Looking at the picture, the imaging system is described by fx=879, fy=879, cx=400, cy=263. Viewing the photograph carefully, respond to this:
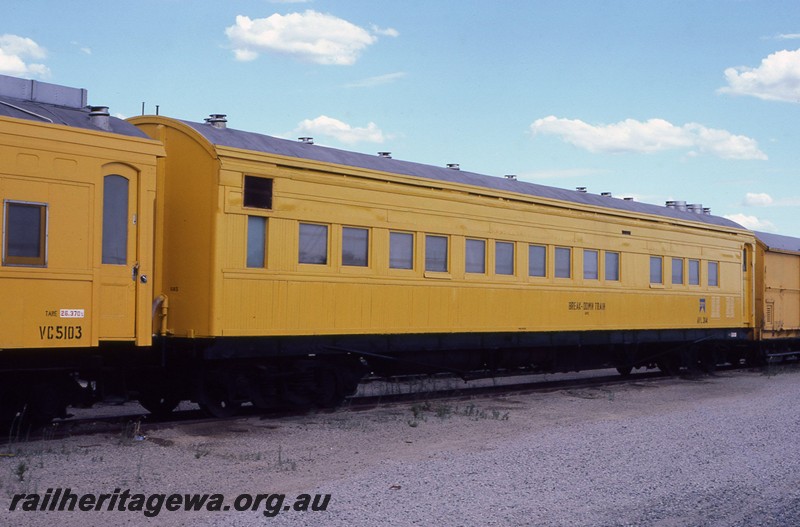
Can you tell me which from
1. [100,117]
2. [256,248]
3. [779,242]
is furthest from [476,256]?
[779,242]

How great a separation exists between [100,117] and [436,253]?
5.48 m

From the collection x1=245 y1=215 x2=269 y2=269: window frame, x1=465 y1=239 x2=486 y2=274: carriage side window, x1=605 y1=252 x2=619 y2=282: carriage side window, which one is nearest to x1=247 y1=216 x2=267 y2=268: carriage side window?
x1=245 y1=215 x2=269 y2=269: window frame

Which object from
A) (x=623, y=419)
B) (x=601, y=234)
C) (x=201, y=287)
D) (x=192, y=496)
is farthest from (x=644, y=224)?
(x=192, y=496)

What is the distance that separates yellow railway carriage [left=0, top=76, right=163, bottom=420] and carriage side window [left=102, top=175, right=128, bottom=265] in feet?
0.04

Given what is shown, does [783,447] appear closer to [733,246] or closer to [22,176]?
[22,176]

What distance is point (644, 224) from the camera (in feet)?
58.7

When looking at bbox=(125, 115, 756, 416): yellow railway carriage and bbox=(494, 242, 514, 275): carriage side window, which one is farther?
bbox=(494, 242, 514, 275): carriage side window

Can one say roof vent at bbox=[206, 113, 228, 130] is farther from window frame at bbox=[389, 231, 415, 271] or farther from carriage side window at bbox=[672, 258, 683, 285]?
carriage side window at bbox=[672, 258, 683, 285]

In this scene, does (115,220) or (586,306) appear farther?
(586,306)

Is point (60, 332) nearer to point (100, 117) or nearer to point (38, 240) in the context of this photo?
point (38, 240)

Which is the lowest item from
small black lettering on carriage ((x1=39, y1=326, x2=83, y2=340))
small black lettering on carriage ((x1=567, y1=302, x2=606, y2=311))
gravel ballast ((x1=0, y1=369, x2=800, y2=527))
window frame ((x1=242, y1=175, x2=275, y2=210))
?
gravel ballast ((x1=0, y1=369, x2=800, y2=527))

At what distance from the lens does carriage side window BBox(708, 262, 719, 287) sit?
19844 mm

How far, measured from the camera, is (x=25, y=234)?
9164 millimetres

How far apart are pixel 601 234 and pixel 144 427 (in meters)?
9.58
